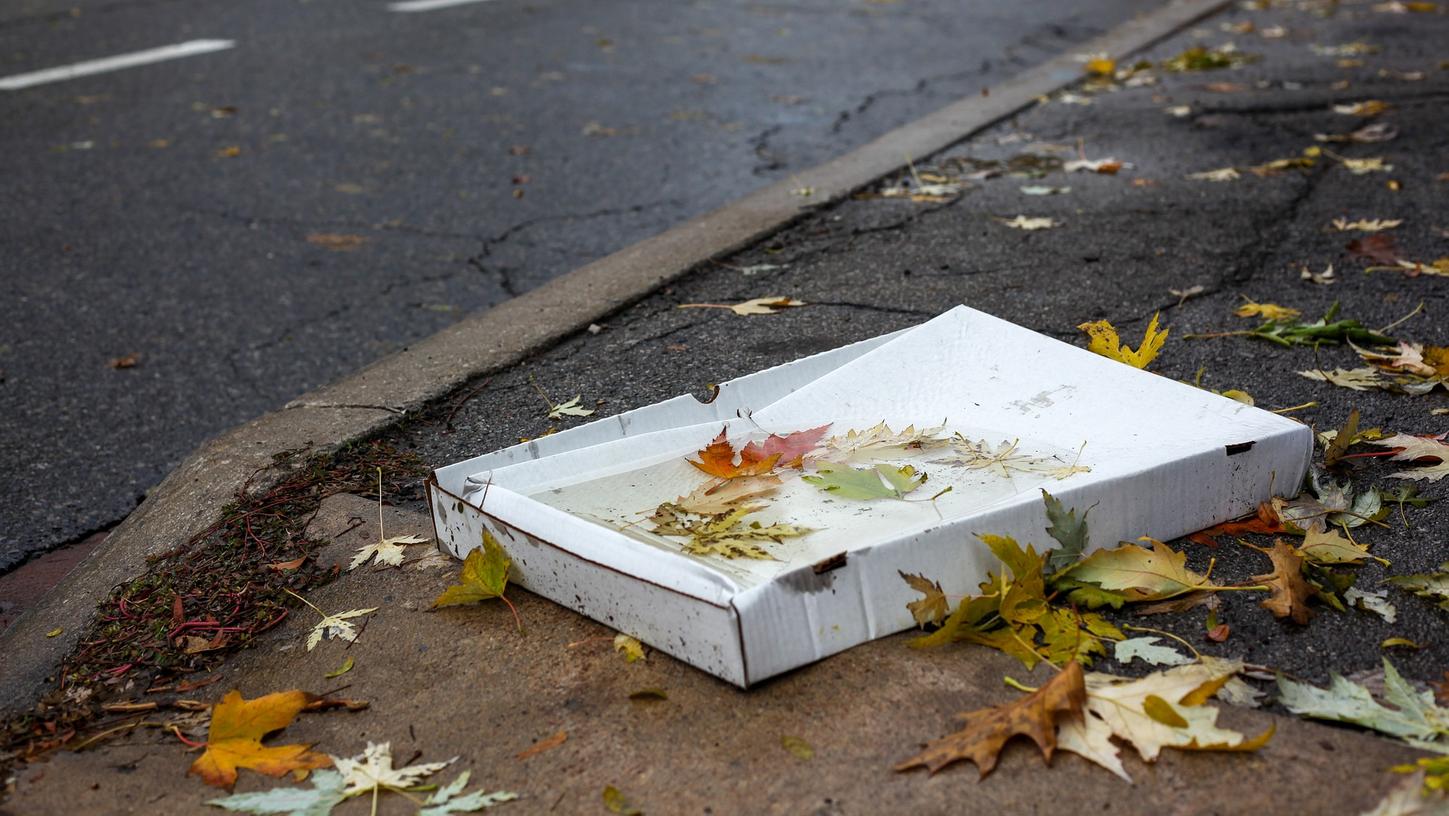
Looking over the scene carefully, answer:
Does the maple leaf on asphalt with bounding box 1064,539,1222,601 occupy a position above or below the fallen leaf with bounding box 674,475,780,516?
below

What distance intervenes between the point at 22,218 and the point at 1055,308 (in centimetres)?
318

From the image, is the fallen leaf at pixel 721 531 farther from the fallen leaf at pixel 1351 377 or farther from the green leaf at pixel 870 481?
the fallen leaf at pixel 1351 377

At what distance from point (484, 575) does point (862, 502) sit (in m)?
0.54

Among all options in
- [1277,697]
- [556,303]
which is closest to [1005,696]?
[1277,697]

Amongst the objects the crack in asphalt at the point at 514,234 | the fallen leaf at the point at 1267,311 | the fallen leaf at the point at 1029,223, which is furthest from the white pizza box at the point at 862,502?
the crack in asphalt at the point at 514,234

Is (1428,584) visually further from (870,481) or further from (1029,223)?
(1029,223)

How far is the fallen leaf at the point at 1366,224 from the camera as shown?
10.6 feet

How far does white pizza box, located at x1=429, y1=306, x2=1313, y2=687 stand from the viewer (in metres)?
1.49

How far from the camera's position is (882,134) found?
489 centimetres

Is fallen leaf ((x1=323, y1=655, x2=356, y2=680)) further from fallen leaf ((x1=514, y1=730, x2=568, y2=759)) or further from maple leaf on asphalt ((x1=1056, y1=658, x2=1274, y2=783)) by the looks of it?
maple leaf on asphalt ((x1=1056, y1=658, x2=1274, y2=783))

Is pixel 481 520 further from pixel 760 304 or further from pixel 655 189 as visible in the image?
pixel 655 189

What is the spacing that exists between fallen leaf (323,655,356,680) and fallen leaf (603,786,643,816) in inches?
18.3

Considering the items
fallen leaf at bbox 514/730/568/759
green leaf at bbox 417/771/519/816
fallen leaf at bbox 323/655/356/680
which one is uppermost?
fallen leaf at bbox 323/655/356/680

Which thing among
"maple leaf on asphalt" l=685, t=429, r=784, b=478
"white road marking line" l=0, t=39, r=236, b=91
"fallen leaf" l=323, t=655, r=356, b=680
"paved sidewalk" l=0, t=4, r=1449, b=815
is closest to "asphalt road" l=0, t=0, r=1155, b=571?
"white road marking line" l=0, t=39, r=236, b=91
